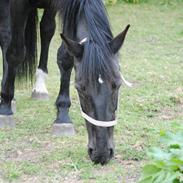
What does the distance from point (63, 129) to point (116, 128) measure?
51 cm

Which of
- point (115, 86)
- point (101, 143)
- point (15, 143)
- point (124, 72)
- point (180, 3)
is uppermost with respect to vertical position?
point (115, 86)

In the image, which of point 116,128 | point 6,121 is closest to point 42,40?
point 6,121

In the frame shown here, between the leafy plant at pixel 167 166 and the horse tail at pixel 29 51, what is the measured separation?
3451 millimetres

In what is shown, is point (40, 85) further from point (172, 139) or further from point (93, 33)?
point (172, 139)

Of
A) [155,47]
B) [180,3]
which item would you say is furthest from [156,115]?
[180,3]

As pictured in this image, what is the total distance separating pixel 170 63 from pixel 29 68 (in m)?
2.94

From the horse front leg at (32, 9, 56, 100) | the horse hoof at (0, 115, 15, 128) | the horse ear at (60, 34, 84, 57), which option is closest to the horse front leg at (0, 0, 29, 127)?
the horse hoof at (0, 115, 15, 128)

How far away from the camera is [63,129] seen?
15.4 feet

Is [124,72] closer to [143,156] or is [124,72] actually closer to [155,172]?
[143,156]

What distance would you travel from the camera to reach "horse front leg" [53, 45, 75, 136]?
4.64 meters

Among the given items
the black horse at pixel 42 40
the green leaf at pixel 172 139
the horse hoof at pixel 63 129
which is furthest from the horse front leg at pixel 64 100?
the green leaf at pixel 172 139

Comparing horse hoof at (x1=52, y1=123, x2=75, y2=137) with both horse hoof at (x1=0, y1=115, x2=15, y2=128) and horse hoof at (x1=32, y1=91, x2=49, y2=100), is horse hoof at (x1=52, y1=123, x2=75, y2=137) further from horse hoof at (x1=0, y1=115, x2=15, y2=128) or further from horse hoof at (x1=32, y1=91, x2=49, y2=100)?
horse hoof at (x1=32, y1=91, x2=49, y2=100)

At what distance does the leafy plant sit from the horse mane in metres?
1.44

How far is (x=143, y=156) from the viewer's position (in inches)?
163
